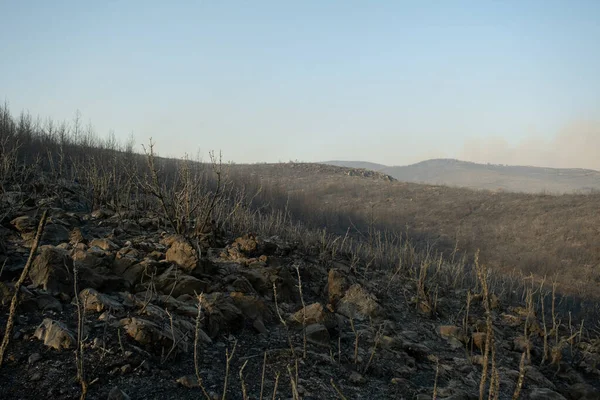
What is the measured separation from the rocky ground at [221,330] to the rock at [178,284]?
0.05ft

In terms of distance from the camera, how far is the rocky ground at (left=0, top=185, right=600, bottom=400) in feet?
9.52

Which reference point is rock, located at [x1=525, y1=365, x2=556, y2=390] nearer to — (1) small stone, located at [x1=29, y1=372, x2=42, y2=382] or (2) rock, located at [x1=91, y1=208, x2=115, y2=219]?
(1) small stone, located at [x1=29, y1=372, x2=42, y2=382]

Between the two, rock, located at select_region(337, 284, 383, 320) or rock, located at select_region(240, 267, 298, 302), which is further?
rock, located at select_region(337, 284, 383, 320)

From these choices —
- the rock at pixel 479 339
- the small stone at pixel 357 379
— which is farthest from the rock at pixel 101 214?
the rock at pixel 479 339

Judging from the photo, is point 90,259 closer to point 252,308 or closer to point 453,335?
point 252,308

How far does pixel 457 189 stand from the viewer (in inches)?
1173

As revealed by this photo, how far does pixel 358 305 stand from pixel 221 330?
2.09 meters

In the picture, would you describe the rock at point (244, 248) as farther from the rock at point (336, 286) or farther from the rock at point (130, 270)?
the rock at point (130, 270)

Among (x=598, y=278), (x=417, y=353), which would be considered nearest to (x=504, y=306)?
(x=417, y=353)

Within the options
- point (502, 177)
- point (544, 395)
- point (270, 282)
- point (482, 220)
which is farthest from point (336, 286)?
point (502, 177)

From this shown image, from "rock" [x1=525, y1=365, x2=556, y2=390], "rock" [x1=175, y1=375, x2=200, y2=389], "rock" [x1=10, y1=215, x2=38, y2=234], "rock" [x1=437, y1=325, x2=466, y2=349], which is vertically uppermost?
"rock" [x1=10, y1=215, x2=38, y2=234]

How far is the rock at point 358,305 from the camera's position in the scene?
525 cm

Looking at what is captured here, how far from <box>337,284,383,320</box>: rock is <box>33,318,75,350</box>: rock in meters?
3.09

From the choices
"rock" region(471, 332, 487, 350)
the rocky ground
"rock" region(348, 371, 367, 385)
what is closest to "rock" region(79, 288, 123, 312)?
the rocky ground
